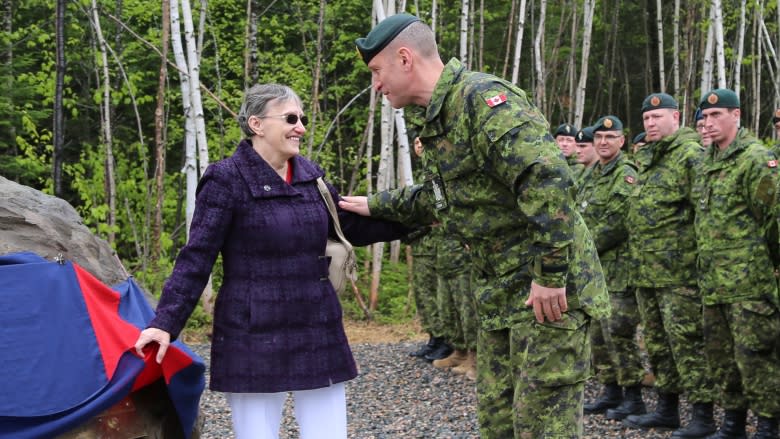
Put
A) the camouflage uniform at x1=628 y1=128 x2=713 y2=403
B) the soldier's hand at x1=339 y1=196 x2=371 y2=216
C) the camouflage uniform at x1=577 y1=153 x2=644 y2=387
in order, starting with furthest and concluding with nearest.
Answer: the camouflage uniform at x1=577 y1=153 x2=644 y2=387, the camouflage uniform at x1=628 y1=128 x2=713 y2=403, the soldier's hand at x1=339 y1=196 x2=371 y2=216

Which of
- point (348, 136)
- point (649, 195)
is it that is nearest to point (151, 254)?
point (348, 136)

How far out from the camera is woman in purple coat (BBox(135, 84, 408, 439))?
340 cm

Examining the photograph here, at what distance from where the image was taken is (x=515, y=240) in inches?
126

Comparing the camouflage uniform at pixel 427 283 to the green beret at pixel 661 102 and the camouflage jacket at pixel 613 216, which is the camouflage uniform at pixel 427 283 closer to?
the camouflage jacket at pixel 613 216

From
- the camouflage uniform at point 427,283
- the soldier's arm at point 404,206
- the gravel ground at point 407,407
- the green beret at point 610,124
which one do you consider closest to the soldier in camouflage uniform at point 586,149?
the green beret at point 610,124

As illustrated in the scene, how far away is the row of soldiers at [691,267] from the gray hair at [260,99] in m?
3.27

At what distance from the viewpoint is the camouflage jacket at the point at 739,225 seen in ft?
17.9

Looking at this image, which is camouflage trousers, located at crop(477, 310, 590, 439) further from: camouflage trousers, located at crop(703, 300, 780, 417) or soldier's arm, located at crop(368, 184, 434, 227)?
camouflage trousers, located at crop(703, 300, 780, 417)

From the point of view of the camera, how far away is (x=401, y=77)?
3.26 meters

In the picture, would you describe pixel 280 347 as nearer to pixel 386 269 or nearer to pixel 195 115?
pixel 195 115

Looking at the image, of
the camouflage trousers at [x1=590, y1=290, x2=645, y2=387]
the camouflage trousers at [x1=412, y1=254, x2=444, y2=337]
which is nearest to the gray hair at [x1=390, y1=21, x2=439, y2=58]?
the camouflage trousers at [x1=590, y1=290, x2=645, y2=387]

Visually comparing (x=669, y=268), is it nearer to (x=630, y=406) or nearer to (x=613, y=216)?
(x=613, y=216)

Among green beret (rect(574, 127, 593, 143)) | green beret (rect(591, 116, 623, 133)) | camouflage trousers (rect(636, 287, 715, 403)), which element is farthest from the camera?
green beret (rect(574, 127, 593, 143))

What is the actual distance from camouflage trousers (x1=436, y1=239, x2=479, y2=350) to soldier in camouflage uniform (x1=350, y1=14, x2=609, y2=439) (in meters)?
4.31
